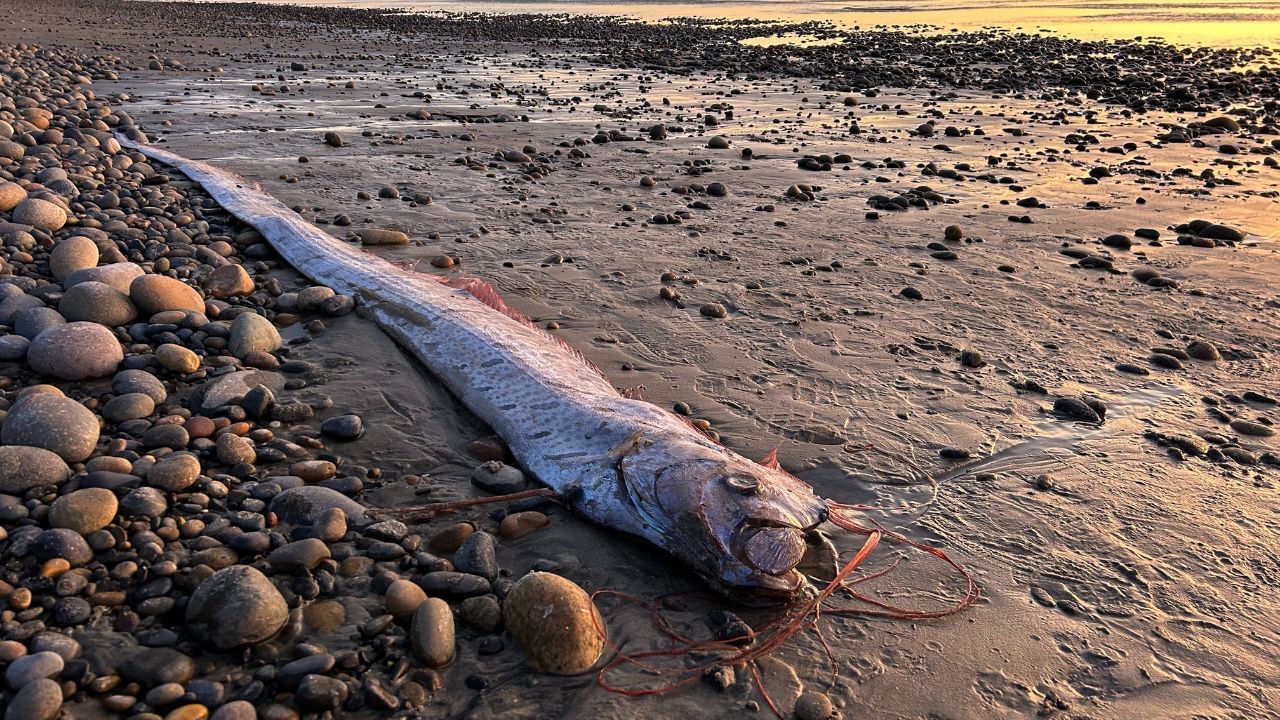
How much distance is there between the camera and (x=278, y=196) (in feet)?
31.8

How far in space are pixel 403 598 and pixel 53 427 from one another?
2.02m

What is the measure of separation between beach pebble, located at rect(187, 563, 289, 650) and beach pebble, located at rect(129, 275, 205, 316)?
3193 millimetres

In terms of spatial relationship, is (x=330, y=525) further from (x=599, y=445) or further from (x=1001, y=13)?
(x=1001, y=13)

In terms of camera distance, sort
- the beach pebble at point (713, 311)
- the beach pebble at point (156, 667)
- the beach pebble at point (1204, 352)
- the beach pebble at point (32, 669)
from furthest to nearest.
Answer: the beach pebble at point (713, 311) < the beach pebble at point (1204, 352) < the beach pebble at point (156, 667) < the beach pebble at point (32, 669)

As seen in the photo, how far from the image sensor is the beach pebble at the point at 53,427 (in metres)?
3.89

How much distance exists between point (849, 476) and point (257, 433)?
316 cm

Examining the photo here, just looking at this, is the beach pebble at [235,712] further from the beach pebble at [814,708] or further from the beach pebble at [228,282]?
the beach pebble at [228,282]

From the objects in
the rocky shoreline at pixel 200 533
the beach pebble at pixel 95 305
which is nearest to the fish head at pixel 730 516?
the rocky shoreline at pixel 200 533

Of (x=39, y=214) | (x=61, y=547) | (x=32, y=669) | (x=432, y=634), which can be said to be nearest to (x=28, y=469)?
(x=61, y=547)

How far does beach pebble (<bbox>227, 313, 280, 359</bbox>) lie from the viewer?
5.40 metres

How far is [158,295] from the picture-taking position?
18.5ft

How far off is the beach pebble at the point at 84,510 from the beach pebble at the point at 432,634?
140 cm

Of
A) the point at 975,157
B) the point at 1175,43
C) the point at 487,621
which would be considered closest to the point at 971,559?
the point at 487,621

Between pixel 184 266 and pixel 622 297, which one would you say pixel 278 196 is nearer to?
pixel 184 266
